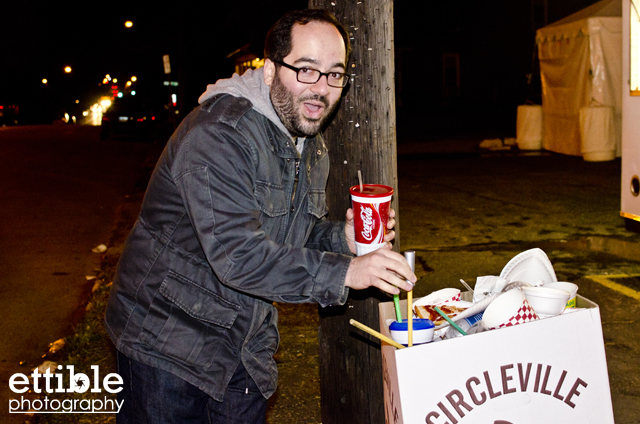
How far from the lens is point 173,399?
229cm

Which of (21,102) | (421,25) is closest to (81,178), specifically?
(421,25)

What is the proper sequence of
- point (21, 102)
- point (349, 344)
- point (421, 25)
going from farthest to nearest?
point (21, 102)
point (421, 25)
point (349, 344)

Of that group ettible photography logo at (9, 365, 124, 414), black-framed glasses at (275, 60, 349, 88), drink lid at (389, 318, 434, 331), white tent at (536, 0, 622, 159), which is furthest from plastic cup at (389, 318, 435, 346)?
white tent at (536, 0, 622, 159)

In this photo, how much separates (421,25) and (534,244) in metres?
26.3

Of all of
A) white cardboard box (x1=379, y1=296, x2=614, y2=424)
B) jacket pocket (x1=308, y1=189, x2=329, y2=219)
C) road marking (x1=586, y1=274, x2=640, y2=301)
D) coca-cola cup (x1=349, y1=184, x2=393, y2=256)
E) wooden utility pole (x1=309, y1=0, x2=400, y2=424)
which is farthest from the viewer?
road marking (x1=586, y1=274, x2=640, y2=301)

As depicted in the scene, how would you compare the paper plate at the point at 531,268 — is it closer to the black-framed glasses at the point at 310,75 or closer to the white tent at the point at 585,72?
the black-framed glasses at the point at 310,75

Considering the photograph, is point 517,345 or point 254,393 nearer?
point 517,345

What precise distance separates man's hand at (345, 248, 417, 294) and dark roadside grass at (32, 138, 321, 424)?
220 centimetres

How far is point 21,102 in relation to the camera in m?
85.1

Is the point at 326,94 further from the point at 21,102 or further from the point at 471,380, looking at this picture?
the point at 21,102

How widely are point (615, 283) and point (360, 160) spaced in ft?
14.4

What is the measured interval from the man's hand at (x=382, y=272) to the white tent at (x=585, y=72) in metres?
13.7

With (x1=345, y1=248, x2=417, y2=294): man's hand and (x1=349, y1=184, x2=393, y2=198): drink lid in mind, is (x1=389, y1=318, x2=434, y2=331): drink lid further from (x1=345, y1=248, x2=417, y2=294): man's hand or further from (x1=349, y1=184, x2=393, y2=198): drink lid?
(x1=349, y1=184, x2=393, y2=198): drink lid

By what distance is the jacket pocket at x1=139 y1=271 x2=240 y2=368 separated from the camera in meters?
2.24
